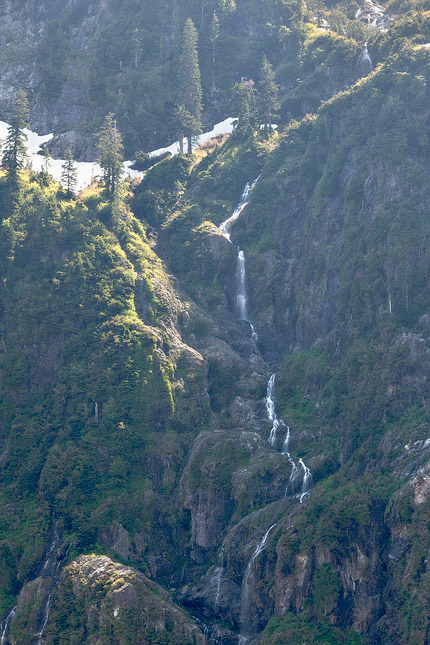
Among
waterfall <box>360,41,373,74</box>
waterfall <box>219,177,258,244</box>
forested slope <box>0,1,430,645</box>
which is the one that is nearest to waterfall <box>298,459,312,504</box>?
forested slope <box>0,1,430,645</box>

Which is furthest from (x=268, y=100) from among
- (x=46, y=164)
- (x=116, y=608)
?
(x=116, y=608)

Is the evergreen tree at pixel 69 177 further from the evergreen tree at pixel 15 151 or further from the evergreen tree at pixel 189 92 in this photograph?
the evergreen tree at pixel 189 92

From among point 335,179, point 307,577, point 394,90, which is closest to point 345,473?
point 307,577

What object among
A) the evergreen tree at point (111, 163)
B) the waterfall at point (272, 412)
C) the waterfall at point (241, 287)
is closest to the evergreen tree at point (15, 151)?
the evergreen tree at point (111, 163)

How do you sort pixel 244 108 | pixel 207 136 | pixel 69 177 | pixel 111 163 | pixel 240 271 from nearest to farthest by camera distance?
pixel 240 271 → pixel 69 177 → pixel 111 163 → pixel 244 108 → pixel 207 136

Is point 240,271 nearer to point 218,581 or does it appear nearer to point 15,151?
point 15,151

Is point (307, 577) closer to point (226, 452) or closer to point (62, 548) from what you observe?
point (226, 452)
